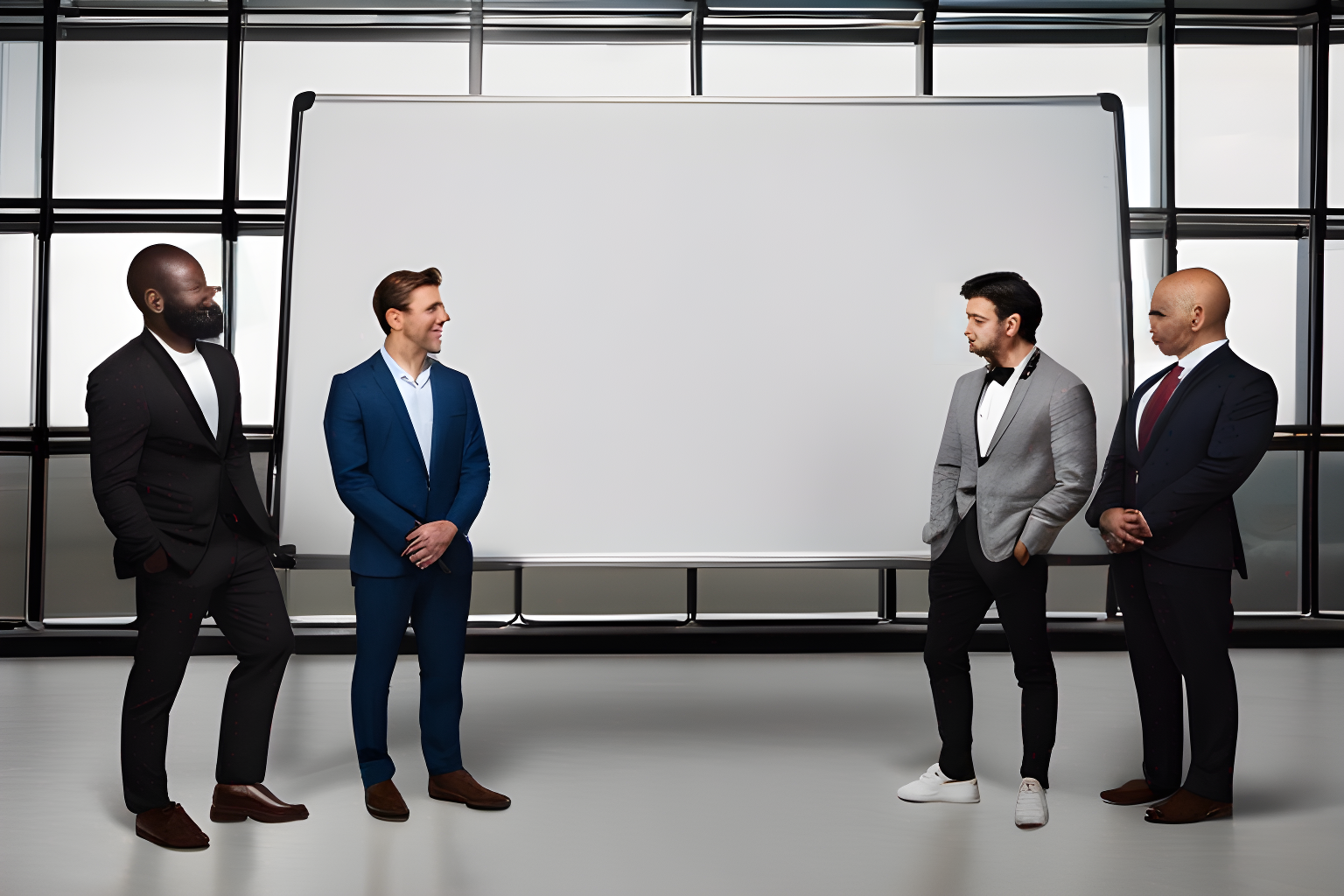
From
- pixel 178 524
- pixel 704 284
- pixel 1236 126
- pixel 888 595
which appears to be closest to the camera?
pixel 178 524

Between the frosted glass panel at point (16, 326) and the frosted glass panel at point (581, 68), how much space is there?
9.10 ft

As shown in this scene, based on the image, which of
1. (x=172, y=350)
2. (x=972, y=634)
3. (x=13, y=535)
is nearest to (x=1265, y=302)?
(x=972, y=634)

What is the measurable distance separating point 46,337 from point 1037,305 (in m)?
5.13

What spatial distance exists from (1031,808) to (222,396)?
2523 mm

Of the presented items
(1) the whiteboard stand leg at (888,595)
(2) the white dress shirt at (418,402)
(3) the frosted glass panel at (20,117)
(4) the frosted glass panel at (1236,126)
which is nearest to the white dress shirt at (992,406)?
(2) the white dress shirt at (418,402)

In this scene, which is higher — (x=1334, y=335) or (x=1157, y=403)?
(x=1334, y=335)

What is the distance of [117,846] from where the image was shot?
233cm

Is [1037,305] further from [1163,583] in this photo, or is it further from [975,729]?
[975,729]

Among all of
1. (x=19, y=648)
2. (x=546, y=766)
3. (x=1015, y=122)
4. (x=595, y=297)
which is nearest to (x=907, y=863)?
(x=546, y=766)

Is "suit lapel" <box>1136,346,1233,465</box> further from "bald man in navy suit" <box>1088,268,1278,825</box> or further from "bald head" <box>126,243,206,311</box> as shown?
"bald head" <box>126,243,206,311</box>

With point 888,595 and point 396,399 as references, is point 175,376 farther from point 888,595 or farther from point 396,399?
point 888,595

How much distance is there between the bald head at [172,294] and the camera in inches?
88.2

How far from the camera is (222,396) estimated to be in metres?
2.36

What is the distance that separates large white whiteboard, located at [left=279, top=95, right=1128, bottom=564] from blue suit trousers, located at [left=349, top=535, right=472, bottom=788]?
1.57ft
